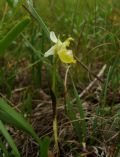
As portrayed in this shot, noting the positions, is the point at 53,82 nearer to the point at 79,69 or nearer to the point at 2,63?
the point at 79,69

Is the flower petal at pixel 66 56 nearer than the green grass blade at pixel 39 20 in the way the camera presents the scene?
Yes

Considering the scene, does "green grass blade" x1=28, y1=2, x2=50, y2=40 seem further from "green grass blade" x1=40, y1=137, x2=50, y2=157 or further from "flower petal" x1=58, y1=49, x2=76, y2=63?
"green grass blade" x1=40, y1=137, x2=50, y2=157

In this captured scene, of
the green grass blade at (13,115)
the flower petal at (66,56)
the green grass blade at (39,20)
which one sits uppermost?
the green grass blade at (39,20)

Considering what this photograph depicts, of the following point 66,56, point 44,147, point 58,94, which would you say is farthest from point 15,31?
point 58,94

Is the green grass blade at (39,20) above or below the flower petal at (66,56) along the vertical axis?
above

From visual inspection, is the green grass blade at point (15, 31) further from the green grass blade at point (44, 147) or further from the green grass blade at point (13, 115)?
the green grass blade at point (44, 147)

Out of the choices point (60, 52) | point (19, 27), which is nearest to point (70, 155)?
point (60, 52)

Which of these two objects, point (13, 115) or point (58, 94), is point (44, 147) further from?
point (58, 94)

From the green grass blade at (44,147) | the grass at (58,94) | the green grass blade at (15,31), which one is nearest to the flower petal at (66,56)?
the grass at (58,94)
